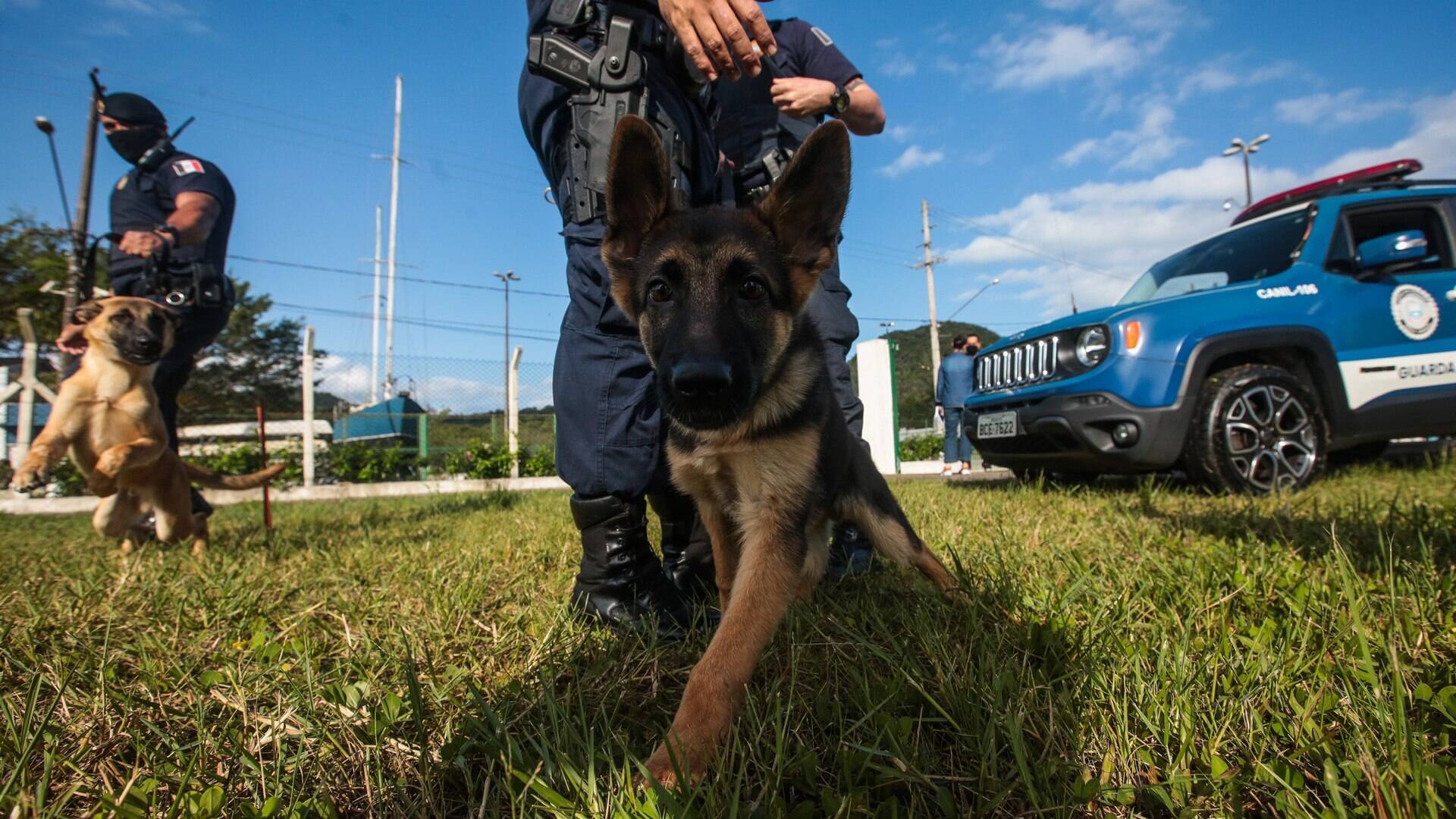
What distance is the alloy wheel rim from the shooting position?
17.3 ft

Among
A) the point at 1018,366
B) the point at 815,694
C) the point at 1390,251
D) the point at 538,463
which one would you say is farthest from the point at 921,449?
the point at 815,694

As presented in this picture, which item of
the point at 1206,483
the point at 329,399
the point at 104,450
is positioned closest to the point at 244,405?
the point at 329,399

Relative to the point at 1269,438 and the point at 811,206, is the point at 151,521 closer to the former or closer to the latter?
the point at 811,206

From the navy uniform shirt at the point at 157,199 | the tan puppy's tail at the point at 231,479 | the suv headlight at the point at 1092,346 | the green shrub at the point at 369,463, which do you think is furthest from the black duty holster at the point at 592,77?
the green shrub at the point at 369,463

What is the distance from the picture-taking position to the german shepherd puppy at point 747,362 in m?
2.03

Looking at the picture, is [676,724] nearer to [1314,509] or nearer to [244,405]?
[1314,509]

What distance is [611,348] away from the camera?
260 centimetres

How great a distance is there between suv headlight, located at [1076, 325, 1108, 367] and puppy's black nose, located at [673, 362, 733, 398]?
4.65 m

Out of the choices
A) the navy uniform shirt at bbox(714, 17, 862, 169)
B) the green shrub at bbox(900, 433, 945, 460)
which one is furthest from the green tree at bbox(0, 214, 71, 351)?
the green shrub at bbox(900, 433, 945, 460)

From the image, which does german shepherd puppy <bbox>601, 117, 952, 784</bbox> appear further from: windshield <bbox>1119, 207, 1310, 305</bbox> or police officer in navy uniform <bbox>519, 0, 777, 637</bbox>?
windshield <bbox>1119, 207, 1310, 305</bbox>

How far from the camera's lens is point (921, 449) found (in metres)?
18.6

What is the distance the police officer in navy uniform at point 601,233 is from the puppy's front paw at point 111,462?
11.6ft

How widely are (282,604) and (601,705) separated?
1848 mm

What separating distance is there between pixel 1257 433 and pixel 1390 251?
70.1 inches
